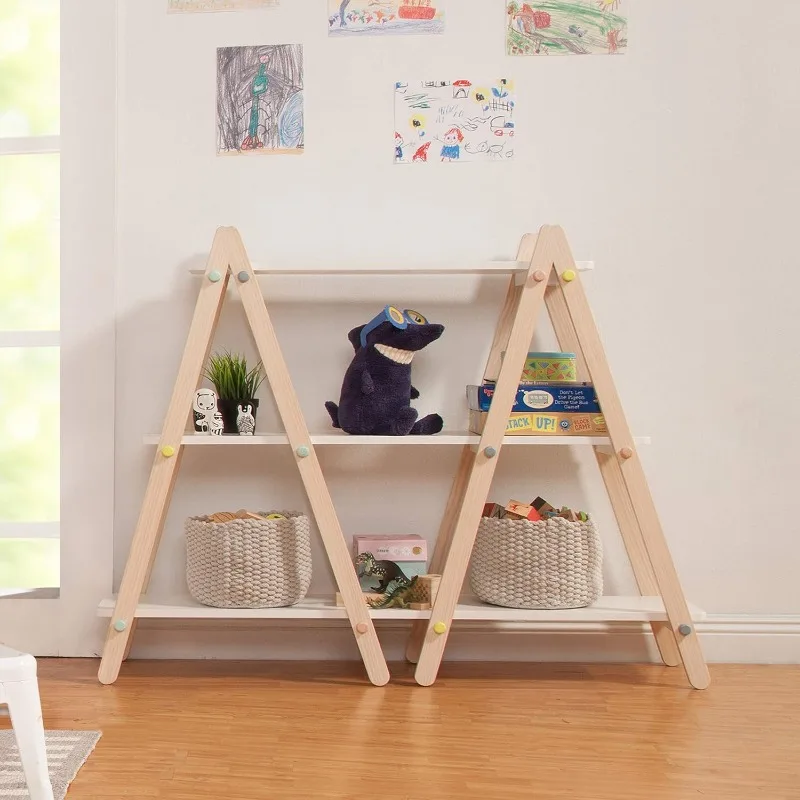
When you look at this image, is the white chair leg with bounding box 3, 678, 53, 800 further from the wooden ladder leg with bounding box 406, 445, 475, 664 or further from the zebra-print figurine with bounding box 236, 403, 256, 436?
the wooden ladder leg with bounding box 406, 445, 475, 664

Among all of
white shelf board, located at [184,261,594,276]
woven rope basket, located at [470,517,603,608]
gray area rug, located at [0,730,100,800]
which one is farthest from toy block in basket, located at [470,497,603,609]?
gray area rug, located at [0,730,100,800]

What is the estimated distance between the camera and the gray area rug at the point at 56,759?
→ 1239 millimetres

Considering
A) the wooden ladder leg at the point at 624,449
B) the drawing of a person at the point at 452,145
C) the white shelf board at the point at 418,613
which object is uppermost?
the drawing of a person at the point at 452,145

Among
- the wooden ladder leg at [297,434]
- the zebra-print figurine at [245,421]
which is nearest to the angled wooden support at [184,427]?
the wooden ladder leg at [297,434]

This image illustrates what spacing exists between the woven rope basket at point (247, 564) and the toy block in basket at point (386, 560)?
0.13 metres

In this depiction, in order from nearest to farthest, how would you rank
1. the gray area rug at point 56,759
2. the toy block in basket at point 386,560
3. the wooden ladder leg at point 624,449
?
the gray area rug at point 56,759, the wooden ladder leg at point 624,449, the toy block in basket at point 386,560

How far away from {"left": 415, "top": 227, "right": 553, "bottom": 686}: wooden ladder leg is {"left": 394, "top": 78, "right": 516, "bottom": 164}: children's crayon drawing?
343 millimetres

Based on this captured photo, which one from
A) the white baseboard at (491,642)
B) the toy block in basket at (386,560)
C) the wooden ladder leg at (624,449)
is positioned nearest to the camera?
the wooden ladder leg at (624,449)

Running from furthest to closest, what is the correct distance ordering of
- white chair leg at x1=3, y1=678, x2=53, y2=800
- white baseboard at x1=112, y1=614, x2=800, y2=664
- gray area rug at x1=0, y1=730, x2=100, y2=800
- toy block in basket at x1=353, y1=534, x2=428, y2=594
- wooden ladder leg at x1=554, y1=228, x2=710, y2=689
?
1. white baseboard at x1=112, y1=614, x2=800, y2=664
2. toy block in basket at x1=353, y1=534, x2=428, y2=594
3. wooden ladder leg at x1=554, y1=228, x2=710, y2=689
4. gray area rug at x1=0, y1=730, x2=100, y2=800
5. white chair leg at x1=3, y1=678, x2=53, y2=800

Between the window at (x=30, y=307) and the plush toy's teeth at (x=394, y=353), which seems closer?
the plush toy's teeth at (x=394, y=353)

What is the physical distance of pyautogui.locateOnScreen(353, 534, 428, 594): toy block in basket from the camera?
1814mm

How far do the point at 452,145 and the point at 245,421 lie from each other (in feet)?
2.48

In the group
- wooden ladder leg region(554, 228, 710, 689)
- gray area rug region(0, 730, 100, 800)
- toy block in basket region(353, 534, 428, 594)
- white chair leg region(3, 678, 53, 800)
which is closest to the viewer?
white chair leg region(3, 678, 53, 800)

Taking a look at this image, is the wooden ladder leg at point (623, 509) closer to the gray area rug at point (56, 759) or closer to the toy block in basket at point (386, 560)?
the toy block in basket at point (386, 560)
